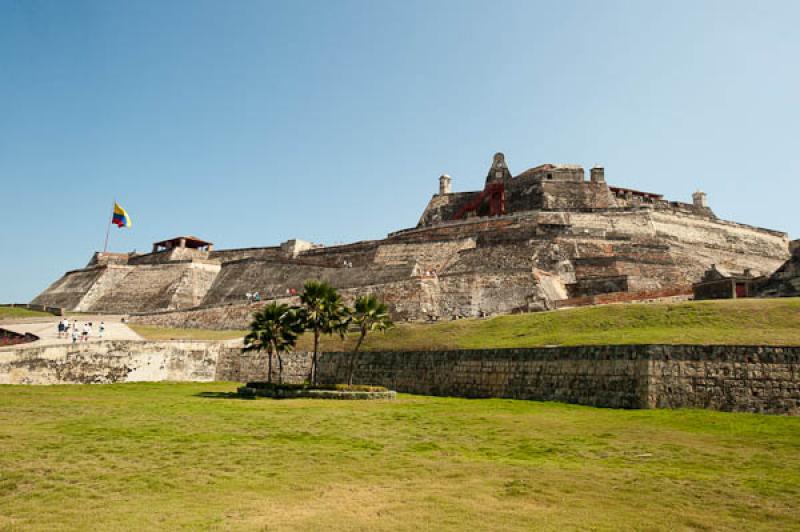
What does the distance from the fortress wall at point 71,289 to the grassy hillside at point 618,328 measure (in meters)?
29.9

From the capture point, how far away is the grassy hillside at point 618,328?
65.1 feet

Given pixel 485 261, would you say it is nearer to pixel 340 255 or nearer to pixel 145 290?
pixel 340 255

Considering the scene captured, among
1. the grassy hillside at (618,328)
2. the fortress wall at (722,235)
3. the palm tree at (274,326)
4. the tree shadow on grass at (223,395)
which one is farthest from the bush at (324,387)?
the fortress wall at (722,235)

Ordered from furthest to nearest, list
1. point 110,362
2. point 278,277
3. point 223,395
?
point 278,277, point 110,362, point 223,395

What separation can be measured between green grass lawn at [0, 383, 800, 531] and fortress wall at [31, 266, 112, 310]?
36694 mm

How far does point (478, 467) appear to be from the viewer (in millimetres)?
11586

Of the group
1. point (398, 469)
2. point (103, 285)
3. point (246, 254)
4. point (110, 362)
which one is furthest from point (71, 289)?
point (398, 469)

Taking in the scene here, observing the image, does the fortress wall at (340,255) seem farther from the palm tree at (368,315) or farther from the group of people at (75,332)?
the palm tree at (368,315)

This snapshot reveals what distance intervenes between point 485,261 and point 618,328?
17.8 m

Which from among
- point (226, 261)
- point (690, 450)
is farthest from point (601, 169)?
point (690, 450)

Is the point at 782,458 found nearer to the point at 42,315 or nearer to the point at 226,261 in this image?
the point at 42,315

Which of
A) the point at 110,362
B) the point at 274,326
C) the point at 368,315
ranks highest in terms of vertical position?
the point at 368,315

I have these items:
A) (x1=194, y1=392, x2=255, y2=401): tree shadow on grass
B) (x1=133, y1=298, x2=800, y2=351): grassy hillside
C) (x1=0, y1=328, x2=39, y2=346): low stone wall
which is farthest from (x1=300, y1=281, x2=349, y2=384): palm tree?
(x1=0, y1=328, x2=39, y2=346): low stone wall

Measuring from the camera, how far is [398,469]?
38.4 ft
